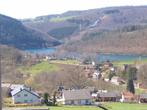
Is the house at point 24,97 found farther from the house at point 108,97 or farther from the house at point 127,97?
the house at point 127,97

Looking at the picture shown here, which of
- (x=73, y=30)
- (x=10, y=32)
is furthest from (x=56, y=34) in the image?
(x=10, y=32)

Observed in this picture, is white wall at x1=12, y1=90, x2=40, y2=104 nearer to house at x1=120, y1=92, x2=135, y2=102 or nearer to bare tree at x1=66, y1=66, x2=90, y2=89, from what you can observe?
house at x1=120, y1=92, x2=135, y2=102

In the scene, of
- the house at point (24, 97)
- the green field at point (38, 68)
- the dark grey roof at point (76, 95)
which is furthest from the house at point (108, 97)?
the green field at point (38, 68)

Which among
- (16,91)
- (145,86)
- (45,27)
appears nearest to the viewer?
(16,91)

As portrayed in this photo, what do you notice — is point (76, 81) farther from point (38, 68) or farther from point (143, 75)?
point (38, 68)

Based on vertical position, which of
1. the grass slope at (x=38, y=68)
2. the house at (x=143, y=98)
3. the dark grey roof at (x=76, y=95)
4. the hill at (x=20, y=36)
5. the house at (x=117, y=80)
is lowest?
the house at (x=143, y=98)

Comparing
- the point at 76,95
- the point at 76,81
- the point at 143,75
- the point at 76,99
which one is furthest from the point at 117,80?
the point at 76,99

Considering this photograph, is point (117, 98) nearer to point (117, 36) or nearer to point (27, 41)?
point (117, 36)
